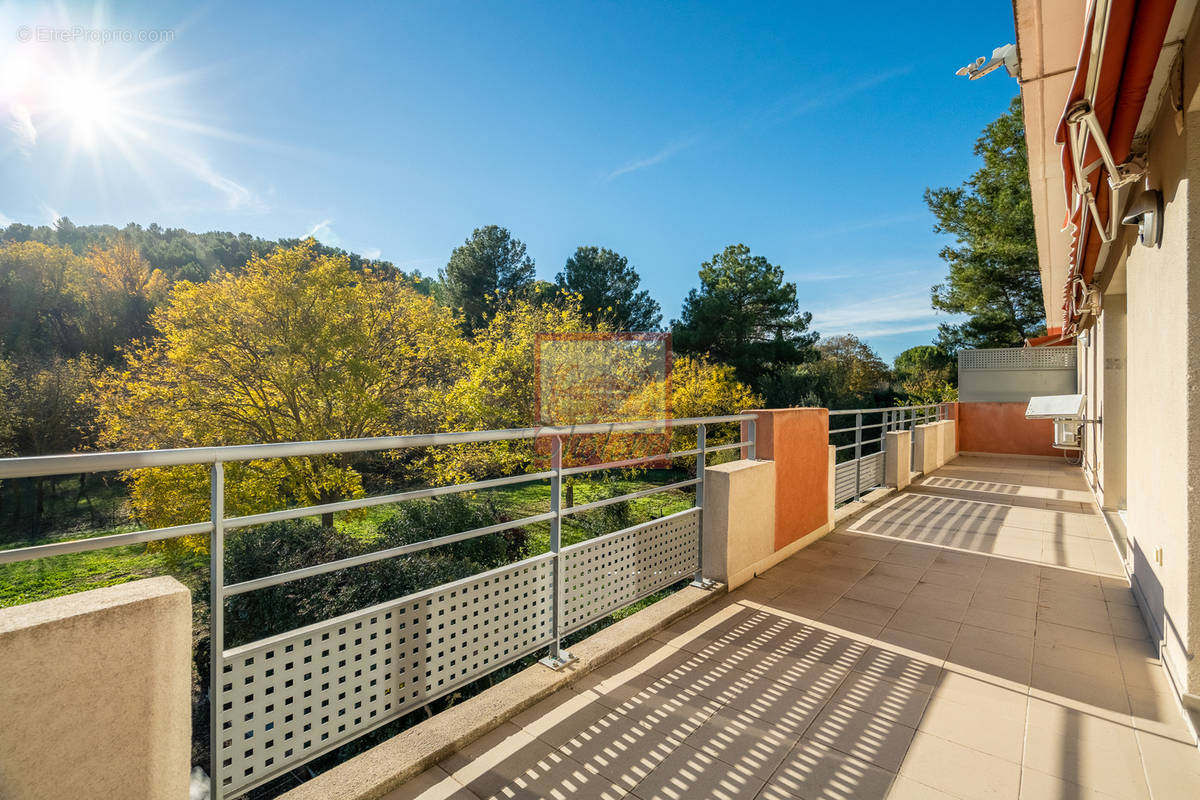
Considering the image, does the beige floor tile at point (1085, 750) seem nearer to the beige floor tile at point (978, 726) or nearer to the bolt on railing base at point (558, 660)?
the beige floor tile at point (978, 726)

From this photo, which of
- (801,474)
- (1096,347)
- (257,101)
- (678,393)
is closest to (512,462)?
(678,393)

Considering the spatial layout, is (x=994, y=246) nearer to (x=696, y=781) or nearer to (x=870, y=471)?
(x=870, y=471)

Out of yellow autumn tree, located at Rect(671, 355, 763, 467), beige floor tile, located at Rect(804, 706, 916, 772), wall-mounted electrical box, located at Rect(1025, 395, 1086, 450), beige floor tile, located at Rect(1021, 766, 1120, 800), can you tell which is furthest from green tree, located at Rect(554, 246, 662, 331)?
beige floor tile, located at Rect(1021, 766, 1120, 800)

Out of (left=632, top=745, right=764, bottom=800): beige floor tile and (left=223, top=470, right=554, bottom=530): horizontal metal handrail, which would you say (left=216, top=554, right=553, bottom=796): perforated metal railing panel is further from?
(left=632, top=745, right=764, bottom=800): beige floor tile

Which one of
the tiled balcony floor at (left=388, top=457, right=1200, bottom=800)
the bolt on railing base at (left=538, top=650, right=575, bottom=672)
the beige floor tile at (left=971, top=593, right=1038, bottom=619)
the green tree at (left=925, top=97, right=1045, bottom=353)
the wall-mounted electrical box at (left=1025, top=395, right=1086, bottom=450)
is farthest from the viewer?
the green tree at (left=925, top=97, right=1045, bottom=353)

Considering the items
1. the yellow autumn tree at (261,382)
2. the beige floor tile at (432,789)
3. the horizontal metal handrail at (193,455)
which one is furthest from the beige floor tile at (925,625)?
the yellow autumn tree at (261,382)

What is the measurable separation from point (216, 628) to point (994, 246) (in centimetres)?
2128

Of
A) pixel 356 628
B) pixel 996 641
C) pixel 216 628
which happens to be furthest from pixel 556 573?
pixel 996 641

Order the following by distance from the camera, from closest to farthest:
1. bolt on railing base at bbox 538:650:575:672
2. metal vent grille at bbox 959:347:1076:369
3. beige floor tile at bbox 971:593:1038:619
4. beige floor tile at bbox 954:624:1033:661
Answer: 1. bolt on railing base at bbox 538:650:575:672
2. beige floor tile at bbox 954:624:1033:661
3. beige floor tile at bbox 971:593:1038:619
4. metal vent grille at bbox 959:347:1076:369

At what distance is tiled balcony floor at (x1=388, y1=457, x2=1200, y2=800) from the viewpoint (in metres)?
1.83

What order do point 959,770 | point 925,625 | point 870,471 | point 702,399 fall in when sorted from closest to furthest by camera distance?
point 959,770
point 925,625
point 870,471
point 702,399

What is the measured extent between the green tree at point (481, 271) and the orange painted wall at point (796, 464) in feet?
82.0

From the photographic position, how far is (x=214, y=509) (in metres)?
1.47

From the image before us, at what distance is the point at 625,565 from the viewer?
9.99 ft
